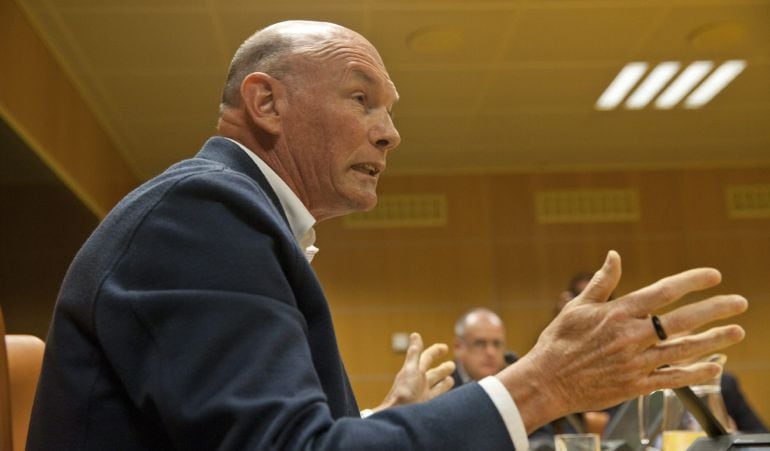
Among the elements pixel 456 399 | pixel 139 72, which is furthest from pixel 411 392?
pixel 139 72

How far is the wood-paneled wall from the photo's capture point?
740cm

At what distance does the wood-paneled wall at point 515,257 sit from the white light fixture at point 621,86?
4.96 ft

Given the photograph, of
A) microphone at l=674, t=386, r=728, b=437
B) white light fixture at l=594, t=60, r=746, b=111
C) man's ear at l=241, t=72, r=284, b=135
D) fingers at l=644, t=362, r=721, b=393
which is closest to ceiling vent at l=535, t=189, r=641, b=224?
white light fixture at l=594, t=60, r=746, b=111

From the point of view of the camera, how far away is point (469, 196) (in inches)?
303

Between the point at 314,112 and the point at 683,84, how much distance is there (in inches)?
197

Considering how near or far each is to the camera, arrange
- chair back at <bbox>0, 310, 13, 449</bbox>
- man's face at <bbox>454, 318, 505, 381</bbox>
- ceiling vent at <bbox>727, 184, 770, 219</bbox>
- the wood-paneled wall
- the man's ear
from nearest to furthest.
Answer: chair back at <bbox>0, 310, 13, 449</bbox> → the man's ear → man's face at <bbox>454, 318, 505, 381</bbox> → the wood-paneled wall → ceiling vent at <bbox>727, 184, 770, 219</bbox>

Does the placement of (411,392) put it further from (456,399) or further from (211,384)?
(211,384)

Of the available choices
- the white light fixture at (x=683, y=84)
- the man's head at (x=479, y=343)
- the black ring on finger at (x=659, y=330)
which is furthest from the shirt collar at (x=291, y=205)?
the white light fixture at (x=683, y=84)

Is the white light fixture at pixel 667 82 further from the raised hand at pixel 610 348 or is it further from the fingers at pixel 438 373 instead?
the raised hand at pixel 610 348

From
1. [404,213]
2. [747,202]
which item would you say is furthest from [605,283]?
[747,202]

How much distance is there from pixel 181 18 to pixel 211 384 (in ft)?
13.5

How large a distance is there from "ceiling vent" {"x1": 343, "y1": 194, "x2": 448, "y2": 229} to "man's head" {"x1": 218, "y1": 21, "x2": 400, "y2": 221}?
6.01 meters

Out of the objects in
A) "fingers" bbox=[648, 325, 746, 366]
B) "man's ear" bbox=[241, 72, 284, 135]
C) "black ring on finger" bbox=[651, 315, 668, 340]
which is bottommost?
"fingers" bbox=[648, 325, 746, 366]

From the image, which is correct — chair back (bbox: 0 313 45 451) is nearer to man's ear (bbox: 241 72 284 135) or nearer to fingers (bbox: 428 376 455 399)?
man's ear (bbox: 241 72 284 135)
